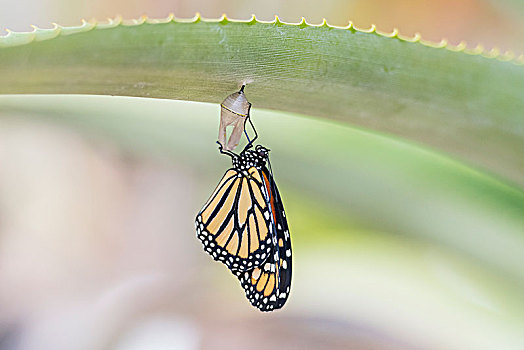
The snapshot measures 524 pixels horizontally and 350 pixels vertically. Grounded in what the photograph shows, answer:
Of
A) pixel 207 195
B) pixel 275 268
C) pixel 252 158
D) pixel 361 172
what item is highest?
pixel 207 195

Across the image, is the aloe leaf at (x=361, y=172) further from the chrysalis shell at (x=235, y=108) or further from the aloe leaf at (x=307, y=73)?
the chrysalis shell at (x=235, y=108)

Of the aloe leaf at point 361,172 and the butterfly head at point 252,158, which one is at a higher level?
the aloe leaf at point 361,172

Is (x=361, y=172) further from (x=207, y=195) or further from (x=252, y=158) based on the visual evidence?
(x=207, y=195)

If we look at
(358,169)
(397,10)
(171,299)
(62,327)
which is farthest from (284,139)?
(397,10)

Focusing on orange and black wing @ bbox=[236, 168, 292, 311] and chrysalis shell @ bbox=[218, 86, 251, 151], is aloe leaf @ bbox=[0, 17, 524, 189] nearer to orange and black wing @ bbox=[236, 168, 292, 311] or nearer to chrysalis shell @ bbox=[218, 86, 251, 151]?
chrysalis shell @ bbox=[218, 86, 251, 151]

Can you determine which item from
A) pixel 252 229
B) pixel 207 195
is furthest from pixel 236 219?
pixel 207 195

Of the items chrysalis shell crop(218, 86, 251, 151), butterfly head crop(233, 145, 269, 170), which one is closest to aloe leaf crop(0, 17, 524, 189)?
chrysalis shell crop(218, 86, 251, 151)

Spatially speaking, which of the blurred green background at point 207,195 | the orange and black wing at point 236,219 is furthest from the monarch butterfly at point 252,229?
the blurred green background at point 207,195
